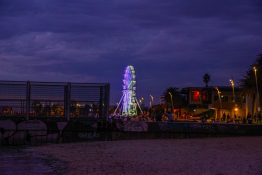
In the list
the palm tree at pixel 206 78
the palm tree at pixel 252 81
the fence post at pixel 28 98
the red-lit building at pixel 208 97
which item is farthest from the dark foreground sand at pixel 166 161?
the palm tree at pixel 206 78

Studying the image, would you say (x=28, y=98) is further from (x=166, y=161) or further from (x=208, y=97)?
(x=208, y=97)

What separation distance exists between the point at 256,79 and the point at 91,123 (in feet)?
139

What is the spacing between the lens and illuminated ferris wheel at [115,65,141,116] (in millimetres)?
88881

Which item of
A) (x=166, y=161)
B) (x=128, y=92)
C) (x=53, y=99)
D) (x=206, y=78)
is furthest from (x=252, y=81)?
(x=206, y=78)

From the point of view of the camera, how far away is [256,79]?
7319 cm

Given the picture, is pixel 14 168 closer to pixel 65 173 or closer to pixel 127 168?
pixel 65 173

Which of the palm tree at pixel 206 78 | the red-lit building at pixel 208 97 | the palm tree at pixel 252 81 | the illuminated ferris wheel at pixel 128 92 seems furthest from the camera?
the palm tree at pixel 206 78

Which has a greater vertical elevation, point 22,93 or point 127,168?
point 22,93

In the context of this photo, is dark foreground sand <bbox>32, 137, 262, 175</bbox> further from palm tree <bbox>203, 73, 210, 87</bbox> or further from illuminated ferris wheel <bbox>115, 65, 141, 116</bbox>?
palm tree <bbox>203, 73, 210, 87</bbox>

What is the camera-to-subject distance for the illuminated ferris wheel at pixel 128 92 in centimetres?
8888

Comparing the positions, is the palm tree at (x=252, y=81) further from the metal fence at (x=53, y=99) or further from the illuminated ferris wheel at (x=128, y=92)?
the metal fence at (x=53, y=99)

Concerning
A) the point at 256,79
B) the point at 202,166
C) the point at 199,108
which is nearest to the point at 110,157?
the point at 202,166

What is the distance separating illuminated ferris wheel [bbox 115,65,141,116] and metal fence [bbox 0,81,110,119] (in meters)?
52.8

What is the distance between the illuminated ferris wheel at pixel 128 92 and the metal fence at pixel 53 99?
2077 inches
